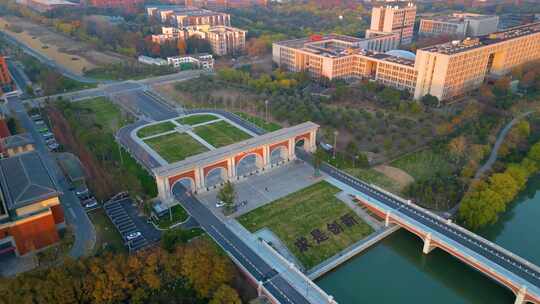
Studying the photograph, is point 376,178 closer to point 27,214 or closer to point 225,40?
point 27,214

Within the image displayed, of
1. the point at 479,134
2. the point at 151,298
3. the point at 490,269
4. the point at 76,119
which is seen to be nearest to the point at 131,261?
the point at 151,298

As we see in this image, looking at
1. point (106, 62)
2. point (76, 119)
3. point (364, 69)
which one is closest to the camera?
point (76, 119)

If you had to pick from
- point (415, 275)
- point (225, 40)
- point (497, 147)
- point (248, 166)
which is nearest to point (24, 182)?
point (248, 166)

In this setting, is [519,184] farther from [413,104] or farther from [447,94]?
[447,94]

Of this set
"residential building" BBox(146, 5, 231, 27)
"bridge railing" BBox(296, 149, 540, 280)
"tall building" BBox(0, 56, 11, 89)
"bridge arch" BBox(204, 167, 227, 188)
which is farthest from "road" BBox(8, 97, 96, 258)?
"residential building" BBox(146, 5, 231, 27)

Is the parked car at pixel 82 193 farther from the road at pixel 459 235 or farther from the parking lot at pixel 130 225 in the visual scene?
the road at pixel 459 235
